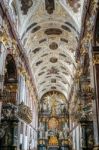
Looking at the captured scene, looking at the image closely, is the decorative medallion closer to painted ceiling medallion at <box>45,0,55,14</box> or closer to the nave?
the nave

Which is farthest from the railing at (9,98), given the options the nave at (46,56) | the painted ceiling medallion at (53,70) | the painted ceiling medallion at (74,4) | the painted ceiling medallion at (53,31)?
the painted ceiling medallion at (53,70)

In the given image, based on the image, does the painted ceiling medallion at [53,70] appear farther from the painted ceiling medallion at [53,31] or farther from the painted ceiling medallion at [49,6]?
the painted ceiling medallion at [49,6]

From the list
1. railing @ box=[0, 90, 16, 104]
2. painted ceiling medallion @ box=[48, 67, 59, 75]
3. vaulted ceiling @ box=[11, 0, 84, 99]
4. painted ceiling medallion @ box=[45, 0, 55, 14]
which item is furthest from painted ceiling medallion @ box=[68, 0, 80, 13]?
painted ceiling medallion @ box=[48, 67, 59, 75]

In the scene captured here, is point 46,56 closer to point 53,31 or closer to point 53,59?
point 53,59

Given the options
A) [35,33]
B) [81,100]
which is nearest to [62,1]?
[35,33]

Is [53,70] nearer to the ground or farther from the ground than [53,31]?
nearer to the ground

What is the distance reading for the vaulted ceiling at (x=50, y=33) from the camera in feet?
70.3

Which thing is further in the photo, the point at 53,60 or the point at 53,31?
the point at 53,60

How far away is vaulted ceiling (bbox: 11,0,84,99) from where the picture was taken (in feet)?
70.3

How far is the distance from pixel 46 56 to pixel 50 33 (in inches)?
230

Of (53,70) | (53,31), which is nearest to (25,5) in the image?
(53,31)

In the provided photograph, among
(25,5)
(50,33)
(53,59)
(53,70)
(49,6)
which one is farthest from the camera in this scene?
(53,70)

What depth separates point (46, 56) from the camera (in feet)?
105

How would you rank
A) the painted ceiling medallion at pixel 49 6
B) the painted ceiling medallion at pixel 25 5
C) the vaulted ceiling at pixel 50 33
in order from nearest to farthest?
the painted ceiling medallion at pixel 25 5
the vaulted ceiling at pixel 50 33
the painted ceiling medallion at pixel 49 6
